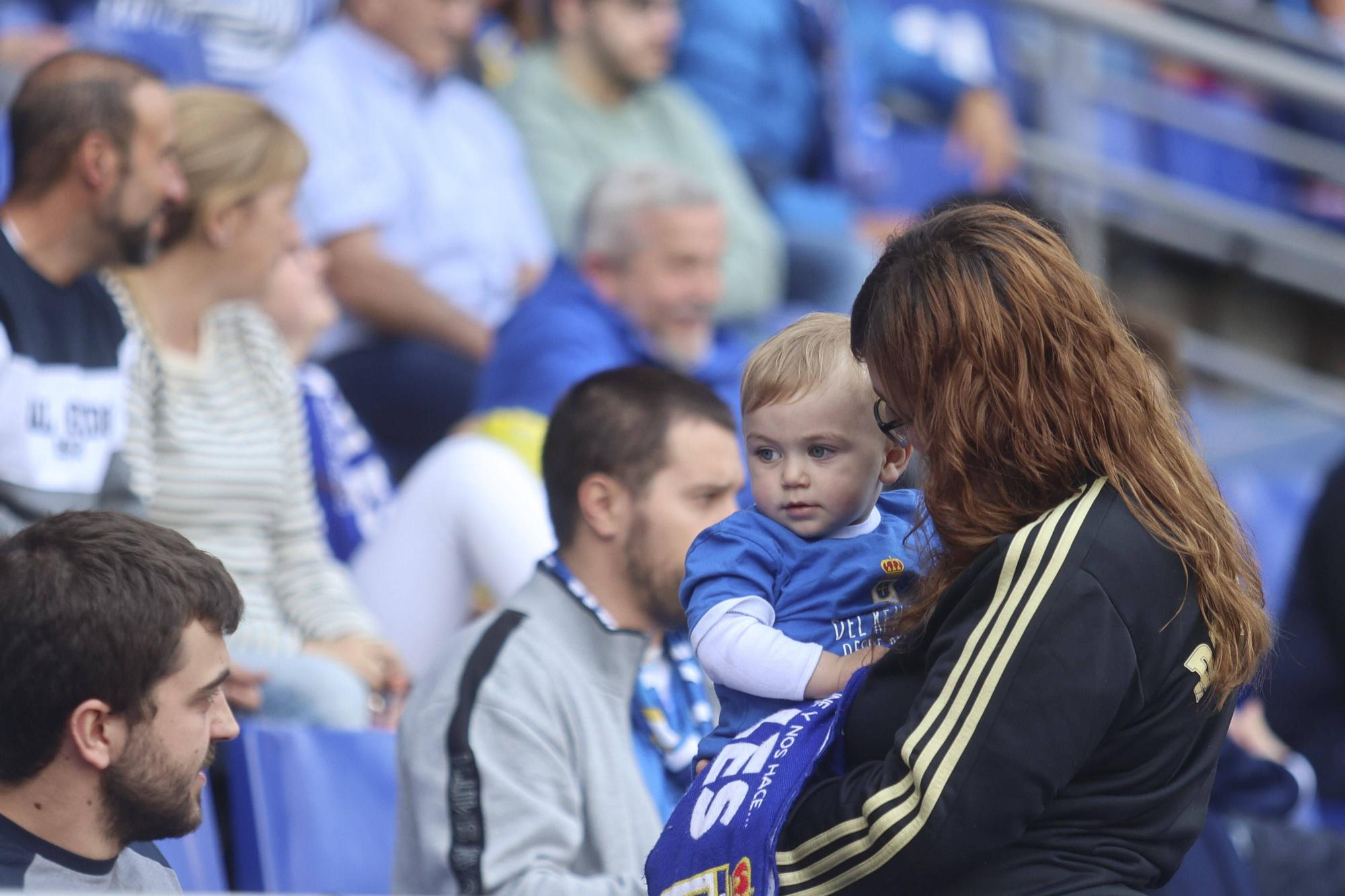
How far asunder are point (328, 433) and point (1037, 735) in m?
2.37

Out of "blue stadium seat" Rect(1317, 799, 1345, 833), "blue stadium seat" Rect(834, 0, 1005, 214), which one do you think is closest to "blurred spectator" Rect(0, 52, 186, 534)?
"blue stadium seat" Rect(1317, 799, 1345, 833)

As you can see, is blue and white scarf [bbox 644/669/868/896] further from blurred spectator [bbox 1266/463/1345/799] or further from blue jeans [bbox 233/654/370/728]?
blurred spectator [bbox 1266/463/1345/799]

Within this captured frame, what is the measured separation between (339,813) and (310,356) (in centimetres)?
189

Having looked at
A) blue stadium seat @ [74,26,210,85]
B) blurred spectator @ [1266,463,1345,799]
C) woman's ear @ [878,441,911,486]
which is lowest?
blurred spectator @ [1266,463,1345,799]

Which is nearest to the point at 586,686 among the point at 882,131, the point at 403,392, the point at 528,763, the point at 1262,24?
the point at 528,763

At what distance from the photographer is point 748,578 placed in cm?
180

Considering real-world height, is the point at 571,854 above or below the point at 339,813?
above

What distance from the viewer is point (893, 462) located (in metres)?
1.88

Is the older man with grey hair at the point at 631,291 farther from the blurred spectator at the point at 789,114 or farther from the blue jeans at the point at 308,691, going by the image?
the blurred spectator at the point at 789,114

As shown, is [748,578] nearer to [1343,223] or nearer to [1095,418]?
[1095,418]

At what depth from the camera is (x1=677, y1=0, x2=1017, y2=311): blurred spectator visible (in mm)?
5457

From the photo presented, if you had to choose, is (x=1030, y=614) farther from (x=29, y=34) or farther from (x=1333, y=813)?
(x=29, y=34)

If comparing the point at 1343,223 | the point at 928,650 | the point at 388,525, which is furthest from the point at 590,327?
the point at 1343,223

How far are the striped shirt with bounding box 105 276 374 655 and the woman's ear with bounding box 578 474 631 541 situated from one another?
75cm
